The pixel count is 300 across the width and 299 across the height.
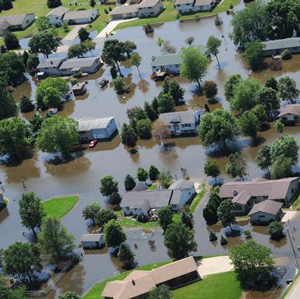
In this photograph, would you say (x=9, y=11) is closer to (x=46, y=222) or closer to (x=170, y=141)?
(x=170, y=141)

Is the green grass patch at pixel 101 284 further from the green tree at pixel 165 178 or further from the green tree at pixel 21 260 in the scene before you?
the green tree at pixel 165 178

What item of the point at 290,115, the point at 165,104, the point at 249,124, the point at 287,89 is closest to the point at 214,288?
the point at 249,124

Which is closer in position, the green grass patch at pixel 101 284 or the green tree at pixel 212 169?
the green grass patch at pixel 101 284

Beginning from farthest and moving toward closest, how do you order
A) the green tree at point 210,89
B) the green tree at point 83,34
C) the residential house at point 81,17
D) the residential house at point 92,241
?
the residential house at point 81,17 < the green tree at point 83,34 < the green tree at point 210,89 < the residential house at point 92,241

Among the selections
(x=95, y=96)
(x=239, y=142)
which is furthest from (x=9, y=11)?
(x=239, y=142)

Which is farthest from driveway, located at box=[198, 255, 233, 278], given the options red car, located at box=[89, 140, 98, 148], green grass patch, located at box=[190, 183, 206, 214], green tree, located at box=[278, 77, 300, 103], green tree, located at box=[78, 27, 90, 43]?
green tree, located at box=[78, 27, 90, 43]

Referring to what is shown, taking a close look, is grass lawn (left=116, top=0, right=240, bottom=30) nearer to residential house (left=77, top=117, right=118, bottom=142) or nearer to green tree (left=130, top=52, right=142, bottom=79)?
green tree (left=130, top=52, right=142, bottom=79)

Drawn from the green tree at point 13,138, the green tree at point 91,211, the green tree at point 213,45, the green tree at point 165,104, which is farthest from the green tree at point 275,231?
the green tree at point 213,45
